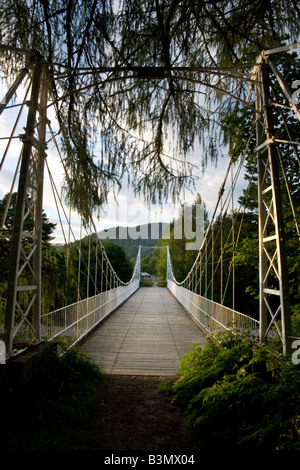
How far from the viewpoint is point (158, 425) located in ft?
10.4

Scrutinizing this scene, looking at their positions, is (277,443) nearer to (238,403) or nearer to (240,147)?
(238,403)

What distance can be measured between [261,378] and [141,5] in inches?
132

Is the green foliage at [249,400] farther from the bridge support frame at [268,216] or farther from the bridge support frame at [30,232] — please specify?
the bridge support frame at [30,232]

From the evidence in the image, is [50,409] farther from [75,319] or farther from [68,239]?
[75,319]

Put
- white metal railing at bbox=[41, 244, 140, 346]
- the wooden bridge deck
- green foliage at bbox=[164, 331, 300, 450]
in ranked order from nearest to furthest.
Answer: green foliage at bbox=[164, 331, 300, 450], white metal railing at bbox=[41, 244, 140, 346], the wooden bridge deck

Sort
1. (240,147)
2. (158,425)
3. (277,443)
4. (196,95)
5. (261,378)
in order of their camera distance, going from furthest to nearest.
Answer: (240,147) → (196,95) → (158,425) → (261,378) → (277,443)

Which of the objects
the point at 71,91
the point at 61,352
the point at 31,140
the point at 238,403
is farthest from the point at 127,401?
the point at 71,91

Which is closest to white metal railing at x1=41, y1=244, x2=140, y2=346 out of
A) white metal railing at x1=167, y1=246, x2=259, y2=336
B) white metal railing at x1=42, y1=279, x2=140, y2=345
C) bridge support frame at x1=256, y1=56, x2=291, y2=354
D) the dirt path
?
white metal railing at x1=42, y1=279, x2=140, y2=345

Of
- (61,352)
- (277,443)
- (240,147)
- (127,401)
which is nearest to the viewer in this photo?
(277,443)

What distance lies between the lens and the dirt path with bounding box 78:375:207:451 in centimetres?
276

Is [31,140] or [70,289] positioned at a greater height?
[31,140]

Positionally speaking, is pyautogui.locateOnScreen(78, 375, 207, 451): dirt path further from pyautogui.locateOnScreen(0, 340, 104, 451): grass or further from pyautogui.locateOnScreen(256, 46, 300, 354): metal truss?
pyautogui.locateOnScreen(256, 46, 300, 354): metal truss

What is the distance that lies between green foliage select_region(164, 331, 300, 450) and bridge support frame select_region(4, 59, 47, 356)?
5.44 ft

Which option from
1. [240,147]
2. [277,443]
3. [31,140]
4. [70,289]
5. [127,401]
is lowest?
[127,401]
